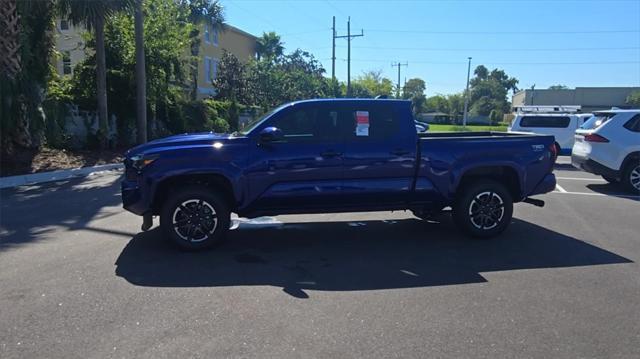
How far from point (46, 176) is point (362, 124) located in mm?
9511

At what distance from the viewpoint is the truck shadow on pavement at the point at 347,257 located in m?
5.22

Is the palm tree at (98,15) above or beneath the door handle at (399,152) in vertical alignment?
above

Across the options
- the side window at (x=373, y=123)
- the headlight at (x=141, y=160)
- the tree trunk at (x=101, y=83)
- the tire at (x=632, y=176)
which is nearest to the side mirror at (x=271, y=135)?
the side window at (x=373, y=123)

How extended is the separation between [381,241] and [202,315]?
3.12m

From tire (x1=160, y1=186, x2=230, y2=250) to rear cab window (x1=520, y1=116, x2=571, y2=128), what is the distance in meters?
15.8

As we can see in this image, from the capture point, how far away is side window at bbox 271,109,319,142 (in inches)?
252

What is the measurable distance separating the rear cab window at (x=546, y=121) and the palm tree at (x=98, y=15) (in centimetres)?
1446

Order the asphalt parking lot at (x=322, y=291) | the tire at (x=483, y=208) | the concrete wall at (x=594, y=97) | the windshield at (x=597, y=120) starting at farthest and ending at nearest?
1. the concrete wall at (x=594, y=97)
2. the windshield at (x=597, y=120)
3. the tire at (x=483, y=208)
4. the asphalt parking lot at (x=322, y=291)

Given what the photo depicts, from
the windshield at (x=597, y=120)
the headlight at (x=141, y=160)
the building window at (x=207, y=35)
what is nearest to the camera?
the headlight at (x=141, y=160)

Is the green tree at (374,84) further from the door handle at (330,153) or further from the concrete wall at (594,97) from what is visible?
the door handle at (330,153)

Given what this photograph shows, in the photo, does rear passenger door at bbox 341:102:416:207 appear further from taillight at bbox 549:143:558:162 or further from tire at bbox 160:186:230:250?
taillight at bbox 549:143:558:162

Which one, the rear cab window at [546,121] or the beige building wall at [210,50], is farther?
the beige building wall at [210,50]

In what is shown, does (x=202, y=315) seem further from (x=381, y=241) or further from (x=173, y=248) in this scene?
(x=381, y=241)

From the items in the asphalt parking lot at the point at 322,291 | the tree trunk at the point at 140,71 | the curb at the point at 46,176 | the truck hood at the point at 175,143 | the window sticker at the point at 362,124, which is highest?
the tree trunk at the point at 140,71
